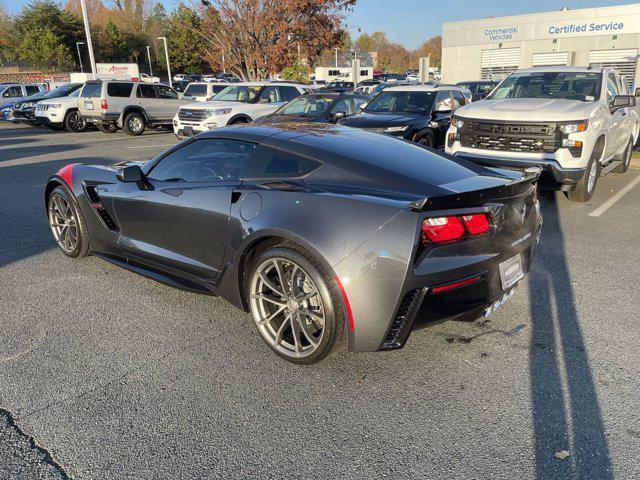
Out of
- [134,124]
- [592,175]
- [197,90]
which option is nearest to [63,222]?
[592,175]

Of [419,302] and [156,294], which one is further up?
[419,302]

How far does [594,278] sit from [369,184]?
2.71m

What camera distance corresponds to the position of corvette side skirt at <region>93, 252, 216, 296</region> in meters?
3.65

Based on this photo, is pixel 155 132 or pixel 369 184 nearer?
pixel 369 184

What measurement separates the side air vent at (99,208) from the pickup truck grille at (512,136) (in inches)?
202

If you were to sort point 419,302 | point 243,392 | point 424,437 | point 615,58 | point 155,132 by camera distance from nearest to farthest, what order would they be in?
point 424,437, point 419,302, point 243,392, point 155,132, point 615,58

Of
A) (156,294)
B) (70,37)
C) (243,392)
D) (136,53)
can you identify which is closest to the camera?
(243,392)

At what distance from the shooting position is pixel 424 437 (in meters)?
2.53

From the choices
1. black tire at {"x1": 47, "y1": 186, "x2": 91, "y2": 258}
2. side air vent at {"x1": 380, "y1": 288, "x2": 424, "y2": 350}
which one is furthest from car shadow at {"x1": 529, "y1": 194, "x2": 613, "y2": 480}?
black tire at {"x1": 47, "y1": 186, "x2": 91, "y2": 258}

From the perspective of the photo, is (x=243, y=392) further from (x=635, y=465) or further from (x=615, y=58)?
(x=615, y=58)

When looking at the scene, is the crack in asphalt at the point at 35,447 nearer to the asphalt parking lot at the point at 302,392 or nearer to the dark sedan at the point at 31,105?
the asphalt parking lot at the point at 302,392

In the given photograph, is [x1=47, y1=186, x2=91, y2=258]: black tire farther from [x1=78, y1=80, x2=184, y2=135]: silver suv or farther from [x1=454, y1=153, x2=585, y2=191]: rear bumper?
[x1=78, y1=80, x2=184, y2=135]: silver suv

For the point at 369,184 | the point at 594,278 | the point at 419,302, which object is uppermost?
the point at 369,184

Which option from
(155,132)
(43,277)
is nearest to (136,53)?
(155,132)
